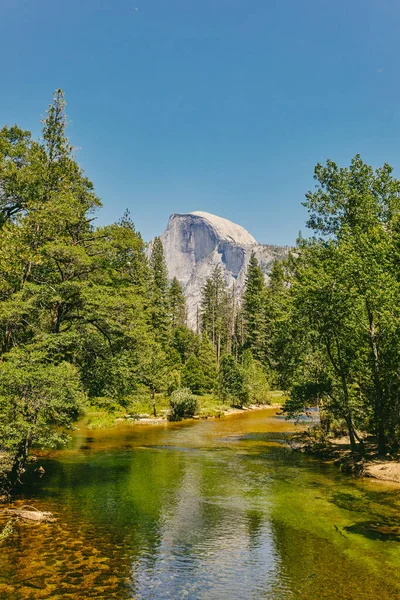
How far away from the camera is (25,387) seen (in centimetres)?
1717

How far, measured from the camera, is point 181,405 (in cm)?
5134

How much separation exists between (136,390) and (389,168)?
23344 mm

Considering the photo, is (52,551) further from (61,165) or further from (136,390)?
(61,165)

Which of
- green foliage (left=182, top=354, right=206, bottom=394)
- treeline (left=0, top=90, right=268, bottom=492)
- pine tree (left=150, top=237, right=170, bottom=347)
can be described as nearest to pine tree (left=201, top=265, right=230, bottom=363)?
pine tree (left=150, top=237, right=170, bottom=347)

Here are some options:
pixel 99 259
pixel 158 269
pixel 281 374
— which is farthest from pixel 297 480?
pixel 158 269

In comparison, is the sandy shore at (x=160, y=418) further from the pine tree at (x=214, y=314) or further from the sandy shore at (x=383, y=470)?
the pine tree at (x=214, y=314)

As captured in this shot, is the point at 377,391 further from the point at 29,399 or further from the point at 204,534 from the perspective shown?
the point at 29,399

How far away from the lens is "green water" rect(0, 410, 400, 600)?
10.6 m

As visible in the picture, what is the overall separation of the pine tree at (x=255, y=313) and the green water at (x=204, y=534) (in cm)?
6761

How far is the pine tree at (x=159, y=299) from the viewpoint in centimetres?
7756

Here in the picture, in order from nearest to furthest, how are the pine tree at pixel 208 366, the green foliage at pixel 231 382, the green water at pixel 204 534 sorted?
1. the green water at pixel 204 534
2. the green foliage at pixel 231 382
3. the pine tree at pixel 208 366

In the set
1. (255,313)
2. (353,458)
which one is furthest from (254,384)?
(353,458)

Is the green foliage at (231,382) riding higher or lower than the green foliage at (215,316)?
lower

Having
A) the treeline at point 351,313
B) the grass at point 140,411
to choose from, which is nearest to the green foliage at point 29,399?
the treeline at point 351,313
